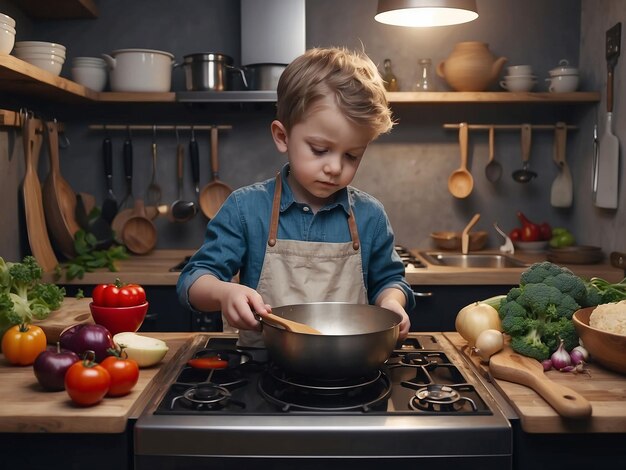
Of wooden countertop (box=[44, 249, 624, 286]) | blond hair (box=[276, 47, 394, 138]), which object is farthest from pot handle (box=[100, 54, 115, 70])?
blond hair (box=[276, 47, 394, 138])

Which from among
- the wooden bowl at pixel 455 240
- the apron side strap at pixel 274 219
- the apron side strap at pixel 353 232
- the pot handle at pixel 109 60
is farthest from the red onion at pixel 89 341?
the wooden bowl at pixel 455 240

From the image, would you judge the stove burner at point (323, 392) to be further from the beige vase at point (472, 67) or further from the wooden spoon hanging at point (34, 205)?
the beige vase at point (472, 67)

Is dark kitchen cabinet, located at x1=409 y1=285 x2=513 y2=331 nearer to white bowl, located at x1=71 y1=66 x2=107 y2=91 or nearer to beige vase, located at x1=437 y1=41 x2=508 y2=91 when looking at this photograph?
beige vase, located at x1=437 y1=41 x2=508 y2=91

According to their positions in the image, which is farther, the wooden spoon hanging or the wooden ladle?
the wooden ladle

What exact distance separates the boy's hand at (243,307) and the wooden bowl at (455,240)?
204 cm

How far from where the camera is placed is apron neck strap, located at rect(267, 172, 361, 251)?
5.57ft

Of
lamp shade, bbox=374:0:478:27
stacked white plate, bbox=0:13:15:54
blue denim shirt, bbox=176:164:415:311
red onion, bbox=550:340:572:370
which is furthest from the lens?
lamp shade, bbox=374:0:478:27

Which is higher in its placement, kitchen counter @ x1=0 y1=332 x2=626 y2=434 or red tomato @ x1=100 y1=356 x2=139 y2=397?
red tomato @ x1=100 y1=356 x2=139 y2=397

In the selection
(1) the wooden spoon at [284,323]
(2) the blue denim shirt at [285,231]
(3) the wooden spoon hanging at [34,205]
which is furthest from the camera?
(3) the wooden spoon hanging at [34,205]

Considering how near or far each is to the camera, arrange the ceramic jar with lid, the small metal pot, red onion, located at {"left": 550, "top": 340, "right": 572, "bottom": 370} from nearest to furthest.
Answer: red onion, located at {"left": 550, "top": 340, "right": 572, "bottom": 370} → the small metal pot → the ceramic jar with lid

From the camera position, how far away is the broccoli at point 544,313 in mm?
1431

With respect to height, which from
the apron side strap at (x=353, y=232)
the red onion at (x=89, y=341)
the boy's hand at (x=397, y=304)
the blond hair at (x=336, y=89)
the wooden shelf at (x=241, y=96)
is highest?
the wooden shelf at (x=241, y=96)

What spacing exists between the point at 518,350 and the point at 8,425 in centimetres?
92

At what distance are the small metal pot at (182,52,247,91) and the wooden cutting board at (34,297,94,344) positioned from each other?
1367 millimetres
